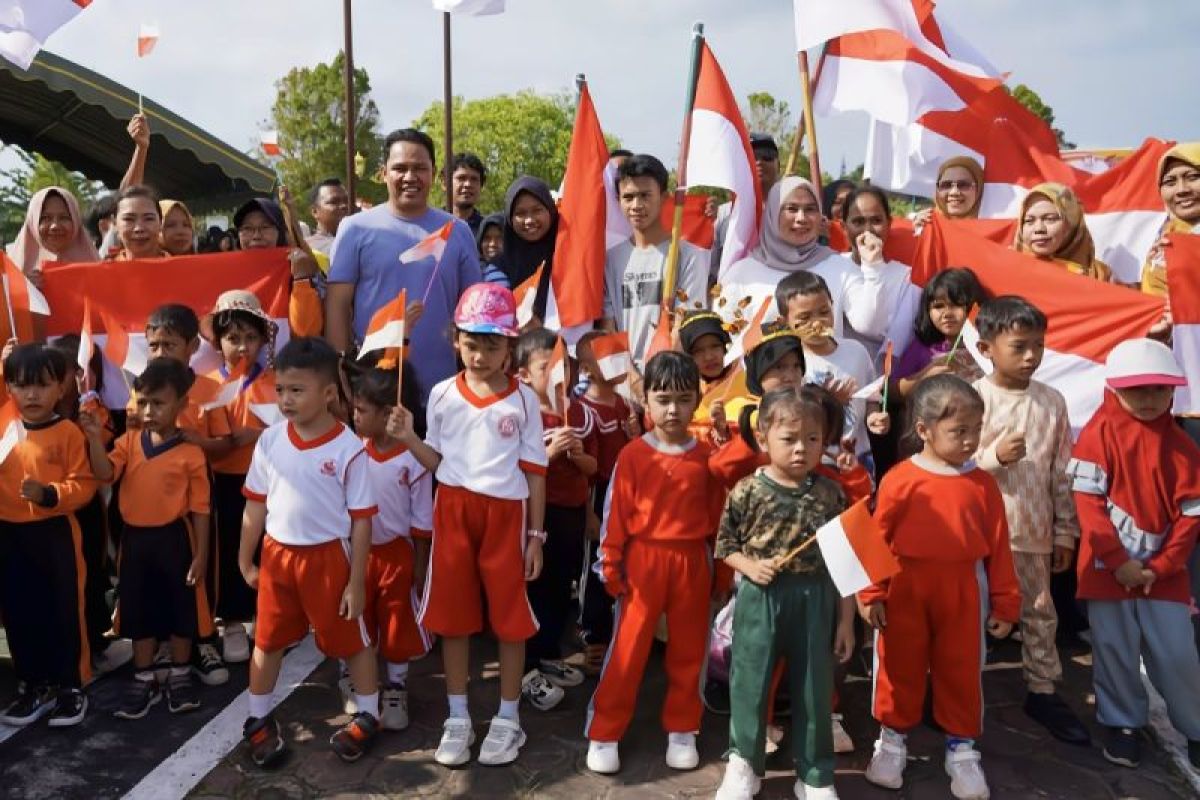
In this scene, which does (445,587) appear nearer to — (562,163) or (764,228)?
(764,228)

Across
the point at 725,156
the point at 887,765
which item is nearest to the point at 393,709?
the point at 887,765

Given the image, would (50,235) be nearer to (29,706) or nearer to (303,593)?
(29,706)

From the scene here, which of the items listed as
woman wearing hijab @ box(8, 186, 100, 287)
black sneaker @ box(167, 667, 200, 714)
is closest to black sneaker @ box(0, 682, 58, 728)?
black sneaker @ box(167, 667, 200, 714)

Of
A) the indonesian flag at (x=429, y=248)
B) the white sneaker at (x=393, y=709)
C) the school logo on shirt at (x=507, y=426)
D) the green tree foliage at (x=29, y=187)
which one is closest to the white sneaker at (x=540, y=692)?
the white sneaker at (x=393, y=709)

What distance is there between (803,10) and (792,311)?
2.18m

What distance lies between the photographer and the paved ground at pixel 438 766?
3236 mm

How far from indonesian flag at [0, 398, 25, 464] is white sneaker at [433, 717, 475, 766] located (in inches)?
85.1

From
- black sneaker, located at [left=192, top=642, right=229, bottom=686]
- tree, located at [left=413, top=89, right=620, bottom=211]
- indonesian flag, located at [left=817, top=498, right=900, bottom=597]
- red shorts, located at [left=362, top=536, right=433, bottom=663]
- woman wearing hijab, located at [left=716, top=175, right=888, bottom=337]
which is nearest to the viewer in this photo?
indonesian flag, located at [left=817, top=498, right=900, bottom=597]

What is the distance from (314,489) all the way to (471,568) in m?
0.68

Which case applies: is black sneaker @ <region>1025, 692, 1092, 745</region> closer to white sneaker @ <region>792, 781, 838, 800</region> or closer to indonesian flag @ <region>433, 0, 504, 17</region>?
white sneaker @ <region>792, 781, 838, 800</region>

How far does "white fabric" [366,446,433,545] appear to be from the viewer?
145 inches

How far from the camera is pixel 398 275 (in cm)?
434

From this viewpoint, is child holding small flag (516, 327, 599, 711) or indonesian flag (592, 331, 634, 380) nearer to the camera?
indonesian flag (592, 331, 634, 380)

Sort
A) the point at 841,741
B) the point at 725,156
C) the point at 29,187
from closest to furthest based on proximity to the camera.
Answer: the point at 841,741, the point at 725,156, the point at 29,187
